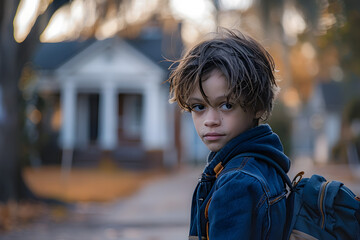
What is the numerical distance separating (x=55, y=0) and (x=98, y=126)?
13035mm

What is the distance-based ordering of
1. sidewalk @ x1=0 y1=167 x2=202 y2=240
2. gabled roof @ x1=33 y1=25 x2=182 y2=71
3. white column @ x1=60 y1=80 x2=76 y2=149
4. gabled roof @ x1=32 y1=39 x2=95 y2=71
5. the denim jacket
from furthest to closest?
gabled roof @ x1=33 y1=25 x2=182 y2=71
gabled roof @ x1=32 y1=39 x2=95 y2=71
white column @ x1=60 y1=80 x2=76 y2=149
sidewalk @ x1=0 y1=167 x2=202 y2=240
the denim jacket

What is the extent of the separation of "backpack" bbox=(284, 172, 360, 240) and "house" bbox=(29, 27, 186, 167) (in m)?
18.7

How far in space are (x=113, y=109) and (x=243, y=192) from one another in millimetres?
19892

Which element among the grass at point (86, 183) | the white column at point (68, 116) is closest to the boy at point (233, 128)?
the grass at point (86, 183)

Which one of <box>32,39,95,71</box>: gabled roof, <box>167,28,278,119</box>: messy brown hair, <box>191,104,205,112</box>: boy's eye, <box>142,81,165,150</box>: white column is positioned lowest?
<box>142,81,165,150</box>: white column

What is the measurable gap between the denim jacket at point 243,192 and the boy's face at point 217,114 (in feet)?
0.14

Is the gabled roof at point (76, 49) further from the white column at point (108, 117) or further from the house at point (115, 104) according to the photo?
the white column at point (108, 117)

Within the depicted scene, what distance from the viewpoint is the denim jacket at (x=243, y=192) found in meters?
1.45

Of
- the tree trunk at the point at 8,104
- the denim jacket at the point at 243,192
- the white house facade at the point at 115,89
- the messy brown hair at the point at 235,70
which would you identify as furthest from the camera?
the white house facade at the point at 115,89

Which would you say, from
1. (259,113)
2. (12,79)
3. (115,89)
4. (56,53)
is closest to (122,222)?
(12,79)

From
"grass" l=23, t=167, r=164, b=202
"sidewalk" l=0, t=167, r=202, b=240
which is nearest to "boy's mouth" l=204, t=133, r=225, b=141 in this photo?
"sidewalk" l=0, t=167, r=202, b=240

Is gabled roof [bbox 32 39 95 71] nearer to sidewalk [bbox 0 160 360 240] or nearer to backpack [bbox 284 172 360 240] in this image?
sidewalk [bbox 0 160 360 240]

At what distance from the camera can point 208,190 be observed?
1.67 metres

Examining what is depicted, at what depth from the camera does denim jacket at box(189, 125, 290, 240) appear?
1449 mm
